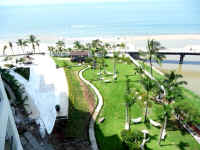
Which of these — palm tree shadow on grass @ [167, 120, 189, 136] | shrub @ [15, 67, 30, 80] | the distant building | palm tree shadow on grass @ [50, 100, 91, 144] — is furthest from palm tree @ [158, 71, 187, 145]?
shrub @ [15, 67, 30, 80]

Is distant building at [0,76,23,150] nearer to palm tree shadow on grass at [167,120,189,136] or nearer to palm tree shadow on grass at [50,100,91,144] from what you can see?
palm tree shadow on grass at [50,100,91,144]

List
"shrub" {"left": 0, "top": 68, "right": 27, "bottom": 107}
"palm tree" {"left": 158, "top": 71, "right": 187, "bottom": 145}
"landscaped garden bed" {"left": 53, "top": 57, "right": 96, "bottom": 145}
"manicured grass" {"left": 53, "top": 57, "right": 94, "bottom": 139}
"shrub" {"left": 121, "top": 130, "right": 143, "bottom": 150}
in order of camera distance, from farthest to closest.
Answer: "shrub" {"left": 0, "top": 68, "right": 27, "bottom": 107}, "manicured grass" {"left": 53, "top": 57, "right": 94, "bottom": 139}, "landscaped garden bed" {"left": 53, "top": 57, "right": 96, "bottom": 145}, "palm tree" {"left": 158, "top": 71, "right": 187, "bottom": 145}, "shrub" {"left": 121, "top": 130, "right": 143, "bottom": 150}

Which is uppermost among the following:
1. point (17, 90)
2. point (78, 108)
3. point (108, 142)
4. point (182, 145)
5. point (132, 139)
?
point (17, 90)

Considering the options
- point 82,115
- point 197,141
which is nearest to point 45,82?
point 82,115

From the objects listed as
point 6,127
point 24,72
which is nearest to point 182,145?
point 6,127

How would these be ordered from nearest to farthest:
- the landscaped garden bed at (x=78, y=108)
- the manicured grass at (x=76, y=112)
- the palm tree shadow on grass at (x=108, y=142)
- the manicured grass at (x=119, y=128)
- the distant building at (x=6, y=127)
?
1. the distant building at (x=6, y=127)
2. the palm tree shadow on grass at (x=108, y=142)
3. the manicured grass at (x=119, y=128)
4. the landscaped garden bed at (x=78, y=108)
5. the manicured grass at (x=76, y=112)

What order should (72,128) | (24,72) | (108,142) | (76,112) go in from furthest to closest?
1. (24,72)
2. (76,112)
3. (72,128)
4. (108,142)

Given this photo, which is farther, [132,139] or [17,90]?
[17,90]

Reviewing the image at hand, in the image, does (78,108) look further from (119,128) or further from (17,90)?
(17,90)

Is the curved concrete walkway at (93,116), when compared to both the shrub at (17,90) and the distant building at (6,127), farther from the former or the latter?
the distant building at (6,127)

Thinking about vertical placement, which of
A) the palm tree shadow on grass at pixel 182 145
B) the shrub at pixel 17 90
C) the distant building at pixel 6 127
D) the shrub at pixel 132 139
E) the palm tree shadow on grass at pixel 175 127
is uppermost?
the distant building at pixel 6 127

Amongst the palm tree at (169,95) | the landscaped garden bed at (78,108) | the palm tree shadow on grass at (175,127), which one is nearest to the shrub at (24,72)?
the landscaped garden bed at (78,108)

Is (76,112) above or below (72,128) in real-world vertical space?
above

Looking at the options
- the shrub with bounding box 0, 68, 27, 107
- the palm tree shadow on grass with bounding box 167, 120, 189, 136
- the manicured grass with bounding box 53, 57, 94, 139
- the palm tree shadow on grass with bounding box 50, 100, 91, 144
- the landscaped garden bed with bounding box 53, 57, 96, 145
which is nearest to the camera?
the palm tree shadow on grass with bounding box 50, 100, 91, 144
